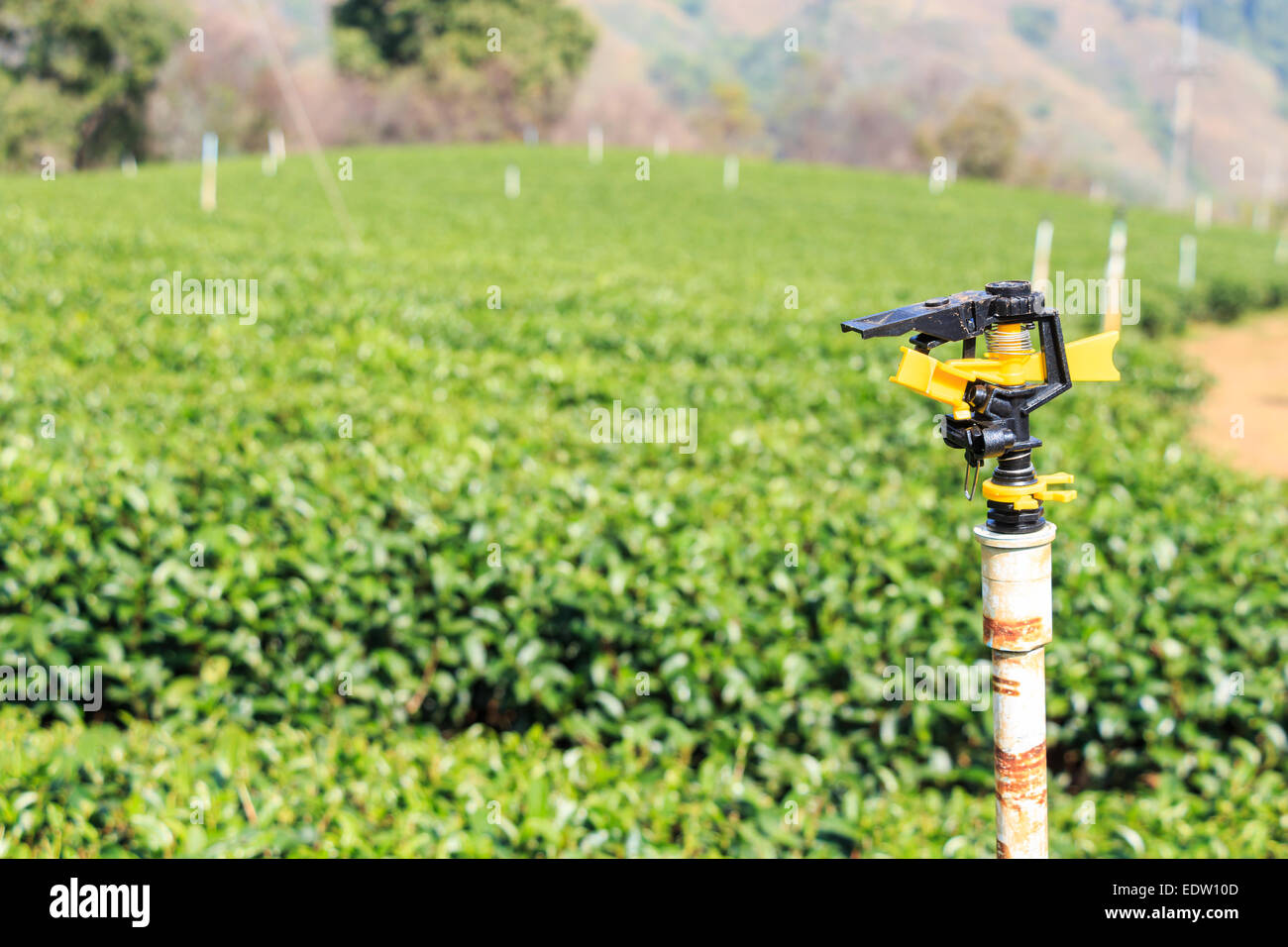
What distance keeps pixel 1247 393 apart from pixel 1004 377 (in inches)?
609

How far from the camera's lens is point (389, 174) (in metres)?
35.7

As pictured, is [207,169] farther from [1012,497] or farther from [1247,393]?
[1012,497]

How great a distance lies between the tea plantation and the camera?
3.35 metres

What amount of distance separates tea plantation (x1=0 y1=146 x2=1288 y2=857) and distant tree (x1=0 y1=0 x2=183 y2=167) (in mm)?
44161

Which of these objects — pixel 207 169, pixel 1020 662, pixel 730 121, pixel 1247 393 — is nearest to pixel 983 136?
pixel 730 121

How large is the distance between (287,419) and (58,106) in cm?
4671

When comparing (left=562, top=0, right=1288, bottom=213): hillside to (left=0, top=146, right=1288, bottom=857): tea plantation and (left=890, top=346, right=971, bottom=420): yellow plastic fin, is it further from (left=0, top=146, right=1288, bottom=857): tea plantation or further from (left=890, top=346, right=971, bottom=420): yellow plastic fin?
(left=890, top=346, right=971, bottom=420): yellow plastic fin

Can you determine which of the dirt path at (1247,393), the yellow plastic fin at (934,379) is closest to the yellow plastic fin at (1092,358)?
the yellow plastic fin at (934,379)

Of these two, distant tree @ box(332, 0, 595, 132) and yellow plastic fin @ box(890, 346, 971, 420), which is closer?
yellow plastic fin @ box(890, 346, 971, 420)

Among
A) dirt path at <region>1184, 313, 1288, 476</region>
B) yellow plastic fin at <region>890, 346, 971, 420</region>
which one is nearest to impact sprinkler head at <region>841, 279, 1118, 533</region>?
yellow plastic fin at <region>890, 346, 971, 420</region>

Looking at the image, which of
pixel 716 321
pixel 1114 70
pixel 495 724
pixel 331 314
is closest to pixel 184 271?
pixel 331 314
